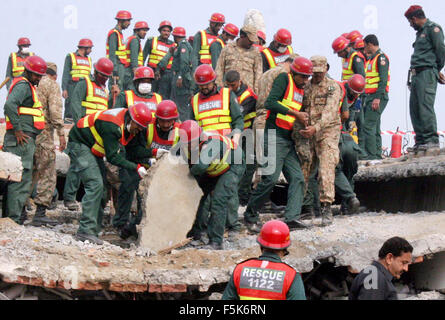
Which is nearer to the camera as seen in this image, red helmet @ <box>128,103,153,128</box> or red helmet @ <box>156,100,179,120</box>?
red helmet @ <box>128,103,153,128</box>

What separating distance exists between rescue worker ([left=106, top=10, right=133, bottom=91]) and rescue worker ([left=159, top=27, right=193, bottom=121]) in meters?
0.92

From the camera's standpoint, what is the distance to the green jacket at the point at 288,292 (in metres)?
4.90

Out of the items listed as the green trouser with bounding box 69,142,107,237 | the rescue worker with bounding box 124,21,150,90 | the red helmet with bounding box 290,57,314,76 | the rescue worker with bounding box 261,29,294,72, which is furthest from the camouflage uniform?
the rescue worker with bounding box 124,21,150,90

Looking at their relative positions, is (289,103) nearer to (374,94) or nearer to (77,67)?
(374,94)

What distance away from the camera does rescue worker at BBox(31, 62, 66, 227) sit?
9.52 m

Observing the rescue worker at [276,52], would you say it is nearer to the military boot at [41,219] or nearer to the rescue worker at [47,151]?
the rescue worker at [47,151]

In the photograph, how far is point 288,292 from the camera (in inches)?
193

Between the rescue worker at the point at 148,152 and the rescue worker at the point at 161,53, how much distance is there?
205 inches

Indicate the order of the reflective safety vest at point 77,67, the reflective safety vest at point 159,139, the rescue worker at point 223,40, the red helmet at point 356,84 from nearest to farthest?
the reflective safety vest at point 159,139
the red helmet at point 356,84
the rescue worker at point 223,40
the reflective safety vest at point 77,67

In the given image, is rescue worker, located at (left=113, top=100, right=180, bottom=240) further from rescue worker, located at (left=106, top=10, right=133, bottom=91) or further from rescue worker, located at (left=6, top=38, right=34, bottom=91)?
rescue worker, located at (left=6, top=38, right=34, bottom=91)

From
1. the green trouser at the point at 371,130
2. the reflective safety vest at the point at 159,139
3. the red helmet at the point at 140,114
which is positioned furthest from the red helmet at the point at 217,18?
the red helmet at the point at 140,114

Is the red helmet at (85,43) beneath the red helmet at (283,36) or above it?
above

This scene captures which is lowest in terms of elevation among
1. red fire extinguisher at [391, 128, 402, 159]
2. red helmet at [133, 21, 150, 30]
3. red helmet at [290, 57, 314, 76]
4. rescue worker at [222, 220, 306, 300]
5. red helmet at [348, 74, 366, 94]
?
rescue worker at [222, 220, 306, 300]
